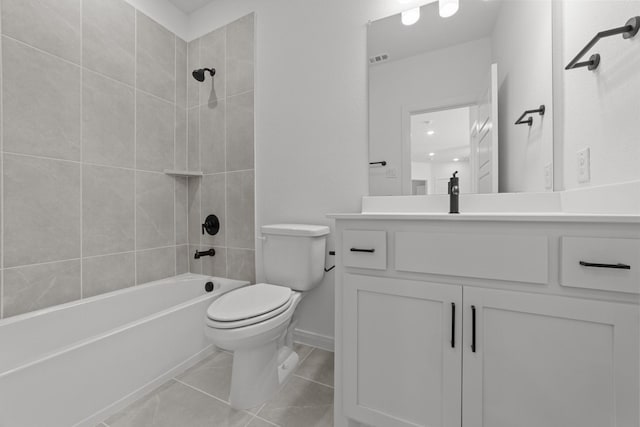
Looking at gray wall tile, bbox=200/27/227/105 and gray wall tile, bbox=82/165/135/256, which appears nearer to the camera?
gray wall tile, bbox=82/165/135/256

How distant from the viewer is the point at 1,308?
1.33 metres

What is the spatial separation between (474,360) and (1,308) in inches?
87.3

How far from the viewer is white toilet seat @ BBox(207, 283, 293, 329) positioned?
1139mm

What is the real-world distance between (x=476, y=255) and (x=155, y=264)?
87.2 inches

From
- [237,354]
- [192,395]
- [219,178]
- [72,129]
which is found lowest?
[192,395]

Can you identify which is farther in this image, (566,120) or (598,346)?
(566,120)

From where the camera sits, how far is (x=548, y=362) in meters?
0.75

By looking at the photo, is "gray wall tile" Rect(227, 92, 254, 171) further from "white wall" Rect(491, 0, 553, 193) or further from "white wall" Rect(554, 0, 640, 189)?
"white wall" Rect(554, 0, 640, 189)

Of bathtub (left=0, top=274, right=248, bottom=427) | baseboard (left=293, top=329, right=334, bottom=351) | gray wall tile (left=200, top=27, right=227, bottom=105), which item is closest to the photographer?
bathtub (left=0, top=274, right=248, bottom=427)

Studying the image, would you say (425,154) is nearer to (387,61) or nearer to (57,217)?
(387,61)

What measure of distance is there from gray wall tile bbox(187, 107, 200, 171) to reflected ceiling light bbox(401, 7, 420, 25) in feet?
5.70

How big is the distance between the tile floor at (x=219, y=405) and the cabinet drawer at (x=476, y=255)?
2.89ft

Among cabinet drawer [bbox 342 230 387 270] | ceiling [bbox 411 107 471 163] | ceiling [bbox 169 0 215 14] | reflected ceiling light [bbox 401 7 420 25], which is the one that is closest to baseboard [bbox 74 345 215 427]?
cabinet drawer [bbox 342 230 387 270]

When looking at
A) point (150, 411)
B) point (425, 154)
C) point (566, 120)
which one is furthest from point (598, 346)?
point (150, 411)
